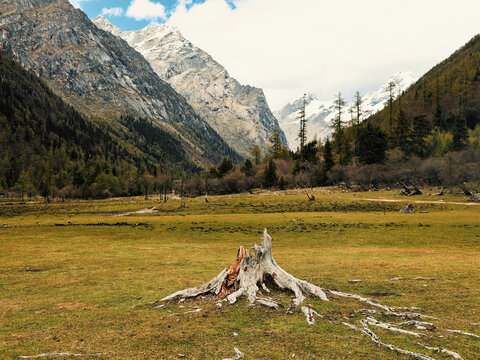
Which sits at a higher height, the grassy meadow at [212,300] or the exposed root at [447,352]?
the exposed root at [447,352]

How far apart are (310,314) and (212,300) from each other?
14.6 feet

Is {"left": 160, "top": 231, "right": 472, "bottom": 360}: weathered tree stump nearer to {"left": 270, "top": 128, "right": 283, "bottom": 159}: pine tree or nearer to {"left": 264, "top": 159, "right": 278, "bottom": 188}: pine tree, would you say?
{"left": 264, "top": 159, "right": 278, "bottom": 188}: pine tree

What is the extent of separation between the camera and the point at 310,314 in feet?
35.6

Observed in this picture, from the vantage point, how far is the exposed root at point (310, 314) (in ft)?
34.0

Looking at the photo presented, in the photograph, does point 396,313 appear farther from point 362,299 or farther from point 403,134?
point 403,134

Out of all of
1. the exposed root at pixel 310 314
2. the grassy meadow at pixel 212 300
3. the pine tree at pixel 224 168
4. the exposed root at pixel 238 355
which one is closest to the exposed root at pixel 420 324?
the grassy meadow at pixel 212 300

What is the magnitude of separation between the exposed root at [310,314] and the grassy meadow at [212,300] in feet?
0.76

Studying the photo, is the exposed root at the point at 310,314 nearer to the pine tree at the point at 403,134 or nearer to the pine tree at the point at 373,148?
the pine tree at the point at 373,148

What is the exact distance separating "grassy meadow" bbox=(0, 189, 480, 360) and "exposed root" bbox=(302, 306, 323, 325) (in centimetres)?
23

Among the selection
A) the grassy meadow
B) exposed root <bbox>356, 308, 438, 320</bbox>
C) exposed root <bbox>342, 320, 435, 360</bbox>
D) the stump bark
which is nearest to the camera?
exposed root <bbox>342, 320, 435, 360</bbox>

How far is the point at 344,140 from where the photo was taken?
436 feet

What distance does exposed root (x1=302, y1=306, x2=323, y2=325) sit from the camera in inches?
408

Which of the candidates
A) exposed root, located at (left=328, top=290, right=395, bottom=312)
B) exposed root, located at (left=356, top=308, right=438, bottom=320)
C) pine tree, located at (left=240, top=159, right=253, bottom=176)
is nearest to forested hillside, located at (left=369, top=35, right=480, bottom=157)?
pine tree, located at (left=240, top=159, right=253, bottom=176)

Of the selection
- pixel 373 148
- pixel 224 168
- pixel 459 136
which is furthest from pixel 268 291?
pixel 224 168
